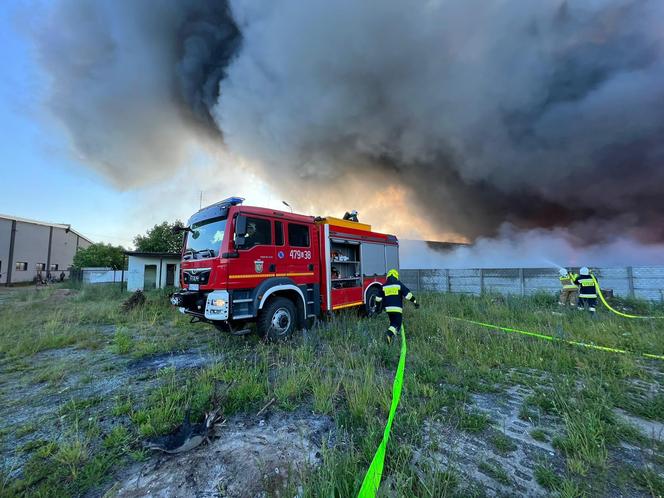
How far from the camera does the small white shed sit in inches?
722

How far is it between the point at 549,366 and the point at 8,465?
21.4 feet

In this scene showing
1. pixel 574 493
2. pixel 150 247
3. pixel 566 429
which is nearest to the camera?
pixel 574 493

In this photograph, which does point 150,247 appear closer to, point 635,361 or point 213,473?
point 213,473

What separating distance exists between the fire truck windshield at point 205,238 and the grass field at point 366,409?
1.97 m

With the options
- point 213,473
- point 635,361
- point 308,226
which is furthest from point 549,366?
point 308,226

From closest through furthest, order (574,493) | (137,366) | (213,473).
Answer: (574,493)
(213,473)
(137,366)

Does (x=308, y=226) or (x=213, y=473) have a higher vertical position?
(x=308, y=226)

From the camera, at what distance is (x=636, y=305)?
383 inches

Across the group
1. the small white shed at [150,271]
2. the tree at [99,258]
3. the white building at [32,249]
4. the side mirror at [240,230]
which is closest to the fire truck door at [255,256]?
the side mirror at [240,230]

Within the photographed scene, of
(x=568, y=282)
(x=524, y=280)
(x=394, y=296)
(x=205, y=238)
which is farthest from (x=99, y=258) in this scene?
(x=568, y=282)

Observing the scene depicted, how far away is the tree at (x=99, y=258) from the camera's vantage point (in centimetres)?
3212

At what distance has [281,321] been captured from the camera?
571 cm

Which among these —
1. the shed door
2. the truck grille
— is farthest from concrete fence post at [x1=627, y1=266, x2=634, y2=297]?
the shed door

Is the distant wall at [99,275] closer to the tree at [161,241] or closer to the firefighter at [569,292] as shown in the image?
the tree at [161,241]
